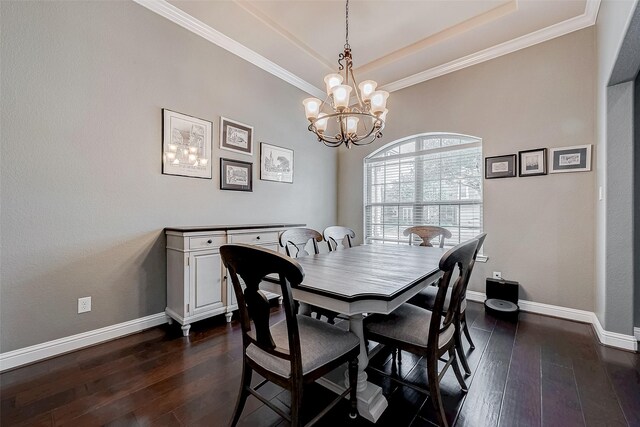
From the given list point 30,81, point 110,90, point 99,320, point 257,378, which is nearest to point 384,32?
point 110,90

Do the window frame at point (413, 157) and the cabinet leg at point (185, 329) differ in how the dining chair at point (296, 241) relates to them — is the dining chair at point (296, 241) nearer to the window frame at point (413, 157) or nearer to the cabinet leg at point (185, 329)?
the cabinet leg at point (185, 329)

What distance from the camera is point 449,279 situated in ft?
4.16

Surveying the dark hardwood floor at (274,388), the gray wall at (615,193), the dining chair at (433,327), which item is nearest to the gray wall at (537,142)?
the gray wall at (615,193)

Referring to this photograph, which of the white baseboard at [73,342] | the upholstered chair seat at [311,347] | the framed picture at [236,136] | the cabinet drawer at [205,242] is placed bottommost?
the white baseboard at [73,342]

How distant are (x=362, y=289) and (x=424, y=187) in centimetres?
300

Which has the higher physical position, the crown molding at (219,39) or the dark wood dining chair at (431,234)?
the crown molding at (219,39)

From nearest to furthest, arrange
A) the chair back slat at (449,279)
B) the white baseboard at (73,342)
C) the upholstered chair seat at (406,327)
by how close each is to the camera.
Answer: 1. the chair back slat at (449,279)
2. the upholstered chair seat at (406,327)
3. the white baseboard at (73,342)

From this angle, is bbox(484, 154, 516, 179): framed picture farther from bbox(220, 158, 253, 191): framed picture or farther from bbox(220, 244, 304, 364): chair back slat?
bbox(220, 244, 304, 364): chair back slat

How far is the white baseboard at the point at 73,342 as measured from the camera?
1.86 m

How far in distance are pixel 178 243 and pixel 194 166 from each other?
2.88 ft

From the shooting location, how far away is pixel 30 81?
1929 millimetres

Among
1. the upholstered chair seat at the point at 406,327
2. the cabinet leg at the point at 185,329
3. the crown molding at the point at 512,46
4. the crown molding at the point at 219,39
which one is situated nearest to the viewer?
the upholstered chair seat at the point at 406,327

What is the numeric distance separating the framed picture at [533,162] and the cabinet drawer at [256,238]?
9.60 ft

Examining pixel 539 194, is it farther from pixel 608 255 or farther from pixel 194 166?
pixel 194 166
